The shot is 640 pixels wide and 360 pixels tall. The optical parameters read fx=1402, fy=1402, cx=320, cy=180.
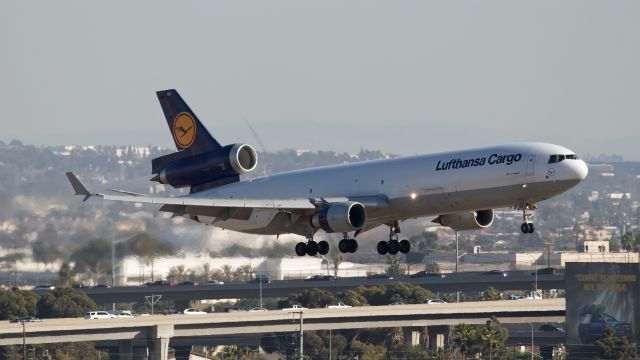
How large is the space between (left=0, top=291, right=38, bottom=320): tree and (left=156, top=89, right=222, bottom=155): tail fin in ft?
227

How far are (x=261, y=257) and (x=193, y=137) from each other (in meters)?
66.4

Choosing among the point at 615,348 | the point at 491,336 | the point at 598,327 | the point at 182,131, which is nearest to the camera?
the point at 182,131

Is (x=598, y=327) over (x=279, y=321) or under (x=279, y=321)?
under

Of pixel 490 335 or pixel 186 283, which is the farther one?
pixel 186 283

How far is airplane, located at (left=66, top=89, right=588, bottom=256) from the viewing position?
73.1 meters

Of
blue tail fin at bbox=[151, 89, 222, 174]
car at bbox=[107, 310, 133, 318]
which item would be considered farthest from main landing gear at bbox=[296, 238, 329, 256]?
car at bbox=[107, 310, 133, 318]

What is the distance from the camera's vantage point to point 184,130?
8931 centimetres

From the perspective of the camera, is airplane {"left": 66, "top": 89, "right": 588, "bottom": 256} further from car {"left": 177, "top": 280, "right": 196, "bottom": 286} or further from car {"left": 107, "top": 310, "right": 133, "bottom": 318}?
car {"left": 177, "top": 280, "right": 196, "bottom": 286}

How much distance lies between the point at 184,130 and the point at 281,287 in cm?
9544

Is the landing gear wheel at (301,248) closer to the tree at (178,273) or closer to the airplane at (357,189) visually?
the airplane at (357,189)

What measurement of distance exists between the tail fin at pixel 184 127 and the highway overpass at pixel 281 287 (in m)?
78.6

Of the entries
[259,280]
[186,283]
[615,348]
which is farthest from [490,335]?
[186,283]

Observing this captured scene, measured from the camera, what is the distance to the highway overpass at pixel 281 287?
17475 cm

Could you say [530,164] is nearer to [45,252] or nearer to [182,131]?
[182,131]
